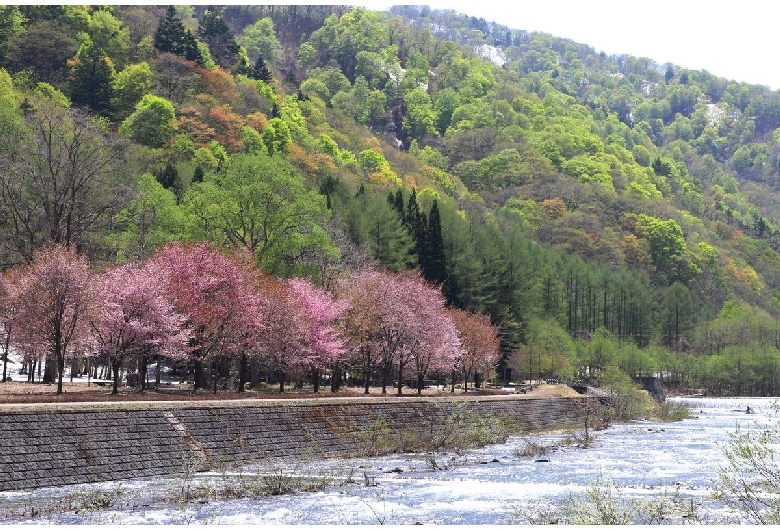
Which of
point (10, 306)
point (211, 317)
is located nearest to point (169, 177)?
point (211, 317)

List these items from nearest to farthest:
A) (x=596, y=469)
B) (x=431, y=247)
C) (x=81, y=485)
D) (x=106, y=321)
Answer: (x=81, y=485)
(x=596, y=469)
(x=106, y=321)
(x=431, y=247)

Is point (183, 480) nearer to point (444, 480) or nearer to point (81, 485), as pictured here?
point (81, 485)

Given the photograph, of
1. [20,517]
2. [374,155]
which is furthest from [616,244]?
[20,517]

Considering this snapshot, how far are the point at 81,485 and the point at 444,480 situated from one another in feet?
45.7

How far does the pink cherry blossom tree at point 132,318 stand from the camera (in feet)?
159

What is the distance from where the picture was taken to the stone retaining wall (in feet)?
109

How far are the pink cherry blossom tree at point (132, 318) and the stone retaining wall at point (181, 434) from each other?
284 inches

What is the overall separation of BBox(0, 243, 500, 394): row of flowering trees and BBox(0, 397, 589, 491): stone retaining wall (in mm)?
7404

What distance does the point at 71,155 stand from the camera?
60.8 meters

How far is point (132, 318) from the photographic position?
49.2m

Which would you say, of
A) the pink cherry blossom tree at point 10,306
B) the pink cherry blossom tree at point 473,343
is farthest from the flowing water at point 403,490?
the pink cherry blossom tree at point 473,343

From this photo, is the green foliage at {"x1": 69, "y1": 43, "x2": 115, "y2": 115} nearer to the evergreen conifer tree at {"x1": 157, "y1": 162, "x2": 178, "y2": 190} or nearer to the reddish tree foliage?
the reddish tree foliage

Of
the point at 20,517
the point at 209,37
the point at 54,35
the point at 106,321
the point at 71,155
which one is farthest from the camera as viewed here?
the point at 209,37

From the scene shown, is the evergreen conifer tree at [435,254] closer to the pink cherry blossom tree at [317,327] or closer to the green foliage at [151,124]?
the pink cherry blossom tree at [317,327]
